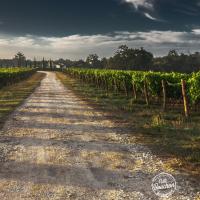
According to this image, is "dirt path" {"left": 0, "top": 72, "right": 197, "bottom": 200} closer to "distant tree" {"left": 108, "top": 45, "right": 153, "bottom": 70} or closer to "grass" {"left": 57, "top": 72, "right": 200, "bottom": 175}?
"grass" {"left": 57, "top": 72, "right": 200, "bottom": 175}

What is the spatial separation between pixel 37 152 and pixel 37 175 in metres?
2.35

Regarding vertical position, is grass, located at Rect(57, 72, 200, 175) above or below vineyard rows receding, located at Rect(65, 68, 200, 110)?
below

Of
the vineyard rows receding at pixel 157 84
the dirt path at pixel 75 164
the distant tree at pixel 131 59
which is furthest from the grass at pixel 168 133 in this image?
the distant tree at pixel 131 59

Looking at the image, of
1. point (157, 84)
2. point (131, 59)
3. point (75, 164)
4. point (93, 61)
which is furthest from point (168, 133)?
point (93, 61)

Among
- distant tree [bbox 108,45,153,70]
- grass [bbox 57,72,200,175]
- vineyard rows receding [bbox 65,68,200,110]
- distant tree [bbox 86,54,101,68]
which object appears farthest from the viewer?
distant tree [bbox 86,54,101,68]

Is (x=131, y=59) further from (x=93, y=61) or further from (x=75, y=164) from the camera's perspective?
(x=75, y=164)

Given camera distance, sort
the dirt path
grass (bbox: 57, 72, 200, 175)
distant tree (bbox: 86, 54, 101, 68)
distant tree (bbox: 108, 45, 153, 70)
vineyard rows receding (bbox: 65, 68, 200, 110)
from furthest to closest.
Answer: distant tree (bbox: 86, 54, 101, 68) < distant tree (bbox: 108, 45, 153, 70) < vineyard rows receding (bbox: 65, 68, 200, 110) < grass (bbox: 57, 72, 200, 175) < the dirt path

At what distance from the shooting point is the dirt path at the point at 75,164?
830cm

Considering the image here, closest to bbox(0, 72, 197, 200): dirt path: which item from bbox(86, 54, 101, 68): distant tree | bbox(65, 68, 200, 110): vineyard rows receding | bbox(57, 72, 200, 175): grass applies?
bbox(57, 72, 200, 175): grass

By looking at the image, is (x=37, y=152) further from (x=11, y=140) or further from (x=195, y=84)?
(x=195, y=84)

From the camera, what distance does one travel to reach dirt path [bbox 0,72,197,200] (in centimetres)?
830

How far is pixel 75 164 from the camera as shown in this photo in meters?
10.4

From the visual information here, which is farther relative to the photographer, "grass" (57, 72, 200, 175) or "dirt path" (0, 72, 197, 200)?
"grass" (57, 72, 200, 175)

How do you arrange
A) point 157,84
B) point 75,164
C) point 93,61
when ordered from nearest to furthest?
point 75,164 → point 157,84 → point 93,61
